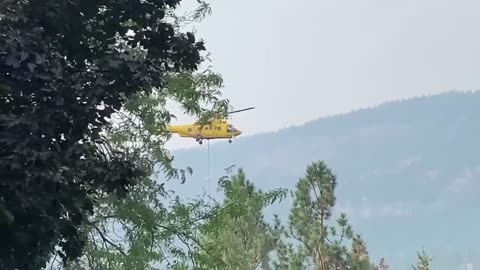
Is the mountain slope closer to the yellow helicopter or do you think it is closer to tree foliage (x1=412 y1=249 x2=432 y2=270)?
tree foliage (x1=412 y1=249 x2=432 y2=270)

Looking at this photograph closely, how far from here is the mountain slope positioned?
52500 mm

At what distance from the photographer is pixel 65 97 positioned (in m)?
4.24

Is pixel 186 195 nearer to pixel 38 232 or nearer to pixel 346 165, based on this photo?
pixel 38 232

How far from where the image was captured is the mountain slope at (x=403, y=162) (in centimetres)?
5250

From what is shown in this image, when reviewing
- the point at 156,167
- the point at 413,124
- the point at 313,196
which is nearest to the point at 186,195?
the point at 156,167

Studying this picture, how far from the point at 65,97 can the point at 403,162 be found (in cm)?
7455

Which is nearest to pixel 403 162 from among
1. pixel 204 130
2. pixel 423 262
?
pixel 423 262

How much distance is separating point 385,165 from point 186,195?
69.9 m

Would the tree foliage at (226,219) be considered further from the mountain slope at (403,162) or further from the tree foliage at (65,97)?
the mountain slope at (403,162)

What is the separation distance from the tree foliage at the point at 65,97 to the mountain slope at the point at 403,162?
33588 millimetres

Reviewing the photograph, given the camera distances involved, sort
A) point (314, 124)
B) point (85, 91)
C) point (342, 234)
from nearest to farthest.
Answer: point (85, 91)
point (342, 234)
point (314, 124)

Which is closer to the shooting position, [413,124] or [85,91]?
[85,91]

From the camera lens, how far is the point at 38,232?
4.21 meters

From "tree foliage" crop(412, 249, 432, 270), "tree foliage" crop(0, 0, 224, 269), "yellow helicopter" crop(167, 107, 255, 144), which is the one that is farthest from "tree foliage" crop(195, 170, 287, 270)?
"tree foliage" crop(412, 249, 432, 270)
